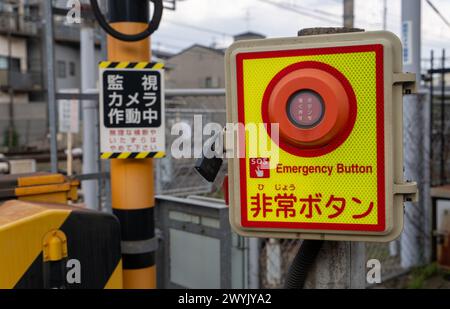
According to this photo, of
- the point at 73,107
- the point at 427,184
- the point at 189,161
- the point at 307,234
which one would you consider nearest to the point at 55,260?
the point at 307,234

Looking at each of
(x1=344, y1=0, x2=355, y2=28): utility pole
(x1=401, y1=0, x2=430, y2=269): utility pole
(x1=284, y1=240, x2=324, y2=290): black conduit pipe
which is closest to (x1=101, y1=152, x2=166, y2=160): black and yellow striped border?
(x1=284, y1=240, x2=324, y2=290): black conduit pipe

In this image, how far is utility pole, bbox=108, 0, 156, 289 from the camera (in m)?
2.93

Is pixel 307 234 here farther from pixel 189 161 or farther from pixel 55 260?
pixel 189 161

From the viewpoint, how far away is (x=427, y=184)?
18.8 ft

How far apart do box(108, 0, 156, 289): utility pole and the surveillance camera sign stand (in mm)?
77

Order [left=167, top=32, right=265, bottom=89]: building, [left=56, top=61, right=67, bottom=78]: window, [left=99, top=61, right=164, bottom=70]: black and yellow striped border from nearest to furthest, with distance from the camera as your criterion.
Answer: [left=99, top=61, right=164, bottom=70]: black and yellow striped border → [left=56, top=61, right=67, bottom=78]: window → [left=167, top=32, right=265, bottom=89]: building

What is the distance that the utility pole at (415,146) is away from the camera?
219 inches

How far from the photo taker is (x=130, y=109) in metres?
2.94

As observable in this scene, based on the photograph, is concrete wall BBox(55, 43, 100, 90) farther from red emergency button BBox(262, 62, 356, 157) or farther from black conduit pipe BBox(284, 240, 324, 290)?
red emergency button BBox(262, 62, 356, 157)

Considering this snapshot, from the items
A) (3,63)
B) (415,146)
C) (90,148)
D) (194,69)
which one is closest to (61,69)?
(3,63)

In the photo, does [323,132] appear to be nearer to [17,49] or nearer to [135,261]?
[135,261]

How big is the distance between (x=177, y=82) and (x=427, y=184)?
3048 cm
